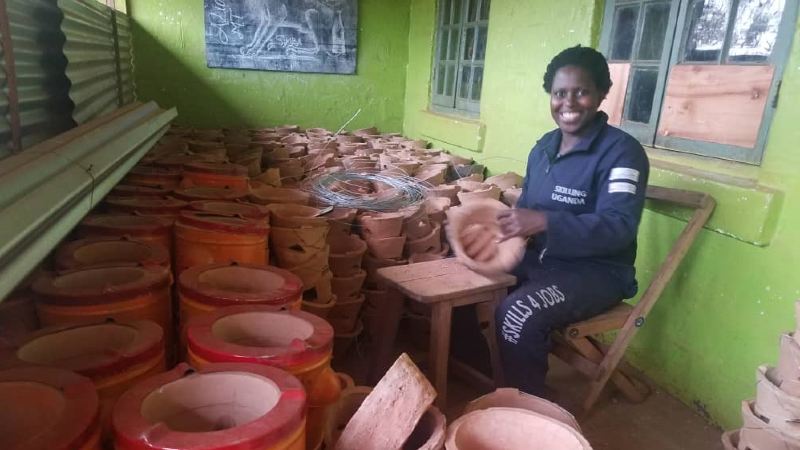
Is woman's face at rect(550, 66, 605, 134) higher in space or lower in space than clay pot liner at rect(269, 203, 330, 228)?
higher

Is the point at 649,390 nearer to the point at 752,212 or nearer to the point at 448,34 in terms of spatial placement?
the point at 752,212

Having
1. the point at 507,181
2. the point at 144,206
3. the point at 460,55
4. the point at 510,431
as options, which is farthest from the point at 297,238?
the point at 460,55

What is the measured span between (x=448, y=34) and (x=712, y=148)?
3371 mm

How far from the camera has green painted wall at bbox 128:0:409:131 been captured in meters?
5.52

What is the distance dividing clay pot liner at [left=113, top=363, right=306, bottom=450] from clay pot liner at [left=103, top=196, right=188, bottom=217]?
1315 millimetres

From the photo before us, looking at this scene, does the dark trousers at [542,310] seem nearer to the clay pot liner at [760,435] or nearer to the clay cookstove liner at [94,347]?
the clay pot liner at [760,435]

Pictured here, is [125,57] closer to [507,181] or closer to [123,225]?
[123,225]

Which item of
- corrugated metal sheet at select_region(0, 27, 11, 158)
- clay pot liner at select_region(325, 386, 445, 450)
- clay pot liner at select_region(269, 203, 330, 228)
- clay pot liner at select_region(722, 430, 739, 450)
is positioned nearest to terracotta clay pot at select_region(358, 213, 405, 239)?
clay pot liner at select_region(269, 203, 330, 228)

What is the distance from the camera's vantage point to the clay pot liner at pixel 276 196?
9.55 ft

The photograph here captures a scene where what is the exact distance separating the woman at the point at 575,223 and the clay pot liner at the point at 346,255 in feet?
2.60

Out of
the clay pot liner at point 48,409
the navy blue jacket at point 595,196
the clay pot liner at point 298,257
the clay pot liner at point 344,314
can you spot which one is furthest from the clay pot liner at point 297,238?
the clay pot liner at point 48,409

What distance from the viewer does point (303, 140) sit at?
497 centimetres

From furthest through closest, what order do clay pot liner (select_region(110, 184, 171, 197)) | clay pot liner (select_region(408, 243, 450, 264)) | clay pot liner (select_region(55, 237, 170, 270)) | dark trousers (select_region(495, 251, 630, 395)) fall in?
clay pot liner (select_region(408, 243, 450, 264)) < clay pot liner (select_region(110, 184, 171, 197)) < dark trousers (select_region(495, 251, 630, 395)) < clay pot liner (select_region(55, 237, 170, 270))

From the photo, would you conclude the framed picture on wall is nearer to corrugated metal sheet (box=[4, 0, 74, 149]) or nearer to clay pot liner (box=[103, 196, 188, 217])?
corrugated metal sheet (box=[4, 0, 74, 149])
